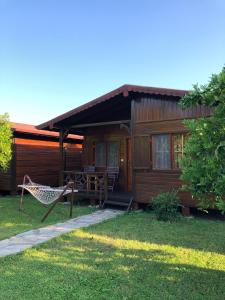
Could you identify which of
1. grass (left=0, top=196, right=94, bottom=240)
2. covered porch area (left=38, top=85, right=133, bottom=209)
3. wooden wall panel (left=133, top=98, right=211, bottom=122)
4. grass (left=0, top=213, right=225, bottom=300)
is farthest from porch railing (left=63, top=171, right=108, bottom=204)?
grass (left=0, top=213, right=225, bottom=300)

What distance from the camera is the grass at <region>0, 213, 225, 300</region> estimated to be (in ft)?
11.7

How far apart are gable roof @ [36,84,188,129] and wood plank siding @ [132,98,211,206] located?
44 centimetres

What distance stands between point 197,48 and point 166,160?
512cm

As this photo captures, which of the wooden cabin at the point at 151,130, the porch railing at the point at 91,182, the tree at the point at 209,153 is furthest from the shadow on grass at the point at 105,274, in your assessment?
the porch railing at the point at 91,182

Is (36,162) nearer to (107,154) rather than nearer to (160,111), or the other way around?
(107,154)

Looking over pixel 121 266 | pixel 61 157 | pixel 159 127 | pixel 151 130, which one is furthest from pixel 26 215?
pixel 121 266

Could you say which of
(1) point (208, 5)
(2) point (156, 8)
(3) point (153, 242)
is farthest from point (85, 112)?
(3) point (153, 242)

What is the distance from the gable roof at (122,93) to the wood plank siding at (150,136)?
1.43 feet

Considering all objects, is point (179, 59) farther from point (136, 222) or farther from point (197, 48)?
point (136, 222)

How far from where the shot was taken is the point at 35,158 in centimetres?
1373

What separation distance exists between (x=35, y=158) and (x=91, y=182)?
4.25m

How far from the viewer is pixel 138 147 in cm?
936

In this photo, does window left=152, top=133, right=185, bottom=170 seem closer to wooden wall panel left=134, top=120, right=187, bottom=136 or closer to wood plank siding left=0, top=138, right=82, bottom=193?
wooden wall panel left=134, top=120, right=187, bottom=136

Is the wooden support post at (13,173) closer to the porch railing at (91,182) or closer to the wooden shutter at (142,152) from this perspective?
the porch railing at (91,182)
